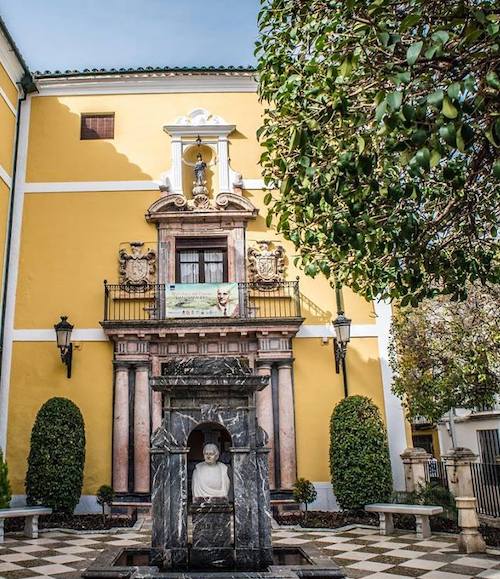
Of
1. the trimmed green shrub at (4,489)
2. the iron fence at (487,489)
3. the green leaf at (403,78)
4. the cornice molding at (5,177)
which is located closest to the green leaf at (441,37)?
the green leaf at (403,78)

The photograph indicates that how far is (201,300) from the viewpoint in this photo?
11.8m

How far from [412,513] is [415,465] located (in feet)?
9.12

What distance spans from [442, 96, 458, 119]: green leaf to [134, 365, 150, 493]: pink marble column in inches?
372

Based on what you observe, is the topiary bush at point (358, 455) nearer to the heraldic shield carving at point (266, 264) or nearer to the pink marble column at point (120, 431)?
the heraldic shield carving at point (266, 264)

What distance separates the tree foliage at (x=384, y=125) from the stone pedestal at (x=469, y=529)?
2.71m

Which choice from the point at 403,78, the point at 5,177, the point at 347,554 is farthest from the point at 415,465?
the point at 5,177

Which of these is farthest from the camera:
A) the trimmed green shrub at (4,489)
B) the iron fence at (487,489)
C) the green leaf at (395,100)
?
the trimmed green shrub at (4,489)

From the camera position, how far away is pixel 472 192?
545cm

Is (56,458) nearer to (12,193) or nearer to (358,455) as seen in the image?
(358,455)

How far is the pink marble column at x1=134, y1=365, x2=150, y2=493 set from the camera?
1096 cm

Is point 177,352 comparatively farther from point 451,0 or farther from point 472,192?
point 451,0

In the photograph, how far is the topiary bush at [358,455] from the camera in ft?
33.3

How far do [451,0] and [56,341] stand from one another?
9.83 metres

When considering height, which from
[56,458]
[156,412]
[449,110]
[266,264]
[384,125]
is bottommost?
[56,458]
